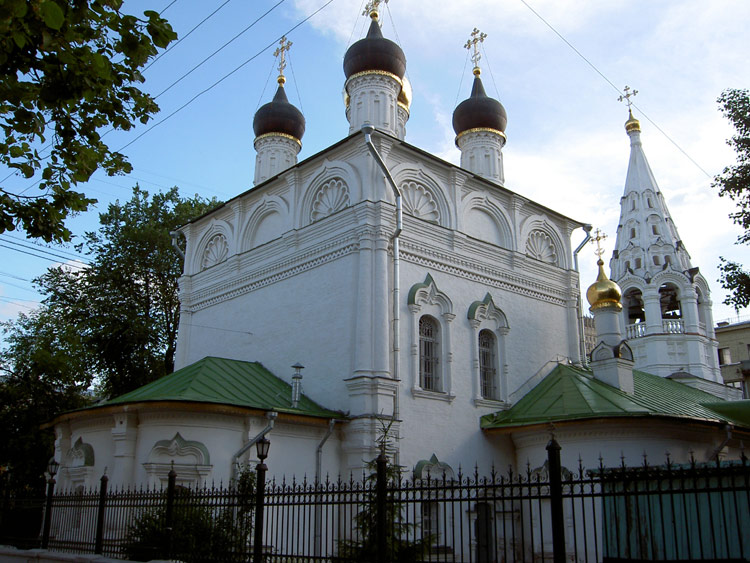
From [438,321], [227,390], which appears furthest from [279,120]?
[227,390]

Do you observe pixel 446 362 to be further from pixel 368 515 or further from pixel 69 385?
pixel 69 385

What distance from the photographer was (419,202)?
14.7m

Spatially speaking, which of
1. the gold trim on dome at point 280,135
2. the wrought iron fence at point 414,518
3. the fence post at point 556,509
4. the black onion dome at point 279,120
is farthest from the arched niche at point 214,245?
the fence post at point 556,509

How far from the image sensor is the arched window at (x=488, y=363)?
15008mm

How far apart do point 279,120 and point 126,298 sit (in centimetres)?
708

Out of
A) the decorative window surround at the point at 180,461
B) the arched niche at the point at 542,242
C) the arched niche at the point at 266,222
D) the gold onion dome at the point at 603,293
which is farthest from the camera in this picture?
the arched niche at the point at 542,242

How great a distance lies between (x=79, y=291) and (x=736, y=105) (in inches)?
713

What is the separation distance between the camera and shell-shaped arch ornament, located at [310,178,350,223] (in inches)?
563

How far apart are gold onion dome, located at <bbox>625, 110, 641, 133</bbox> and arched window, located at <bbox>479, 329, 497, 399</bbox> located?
→ 530 inches

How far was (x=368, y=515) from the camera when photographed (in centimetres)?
676

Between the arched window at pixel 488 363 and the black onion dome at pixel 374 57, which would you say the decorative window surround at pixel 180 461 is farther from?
the black onion dome at pixel 374 57

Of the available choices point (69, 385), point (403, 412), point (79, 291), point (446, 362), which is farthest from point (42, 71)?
point (79, 291)

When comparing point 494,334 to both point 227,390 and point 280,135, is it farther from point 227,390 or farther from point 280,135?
point 280,135

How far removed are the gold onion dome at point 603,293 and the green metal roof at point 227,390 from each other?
285 inches
